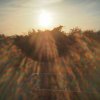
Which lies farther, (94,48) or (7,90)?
(94,48)

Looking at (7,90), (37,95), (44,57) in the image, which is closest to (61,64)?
(44,57)

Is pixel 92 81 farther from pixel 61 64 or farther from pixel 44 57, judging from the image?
pixel 44 57

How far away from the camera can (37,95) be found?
34.4 ft

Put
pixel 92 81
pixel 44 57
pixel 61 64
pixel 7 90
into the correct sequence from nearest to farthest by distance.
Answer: pixel 7 90, pixel 92 81, pixel 61 64, pixel 44 57

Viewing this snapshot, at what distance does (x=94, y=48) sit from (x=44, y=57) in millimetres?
3614

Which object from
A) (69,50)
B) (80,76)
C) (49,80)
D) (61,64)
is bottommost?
(49,80)

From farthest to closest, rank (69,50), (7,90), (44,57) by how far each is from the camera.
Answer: (69,50) < (44,57) < (7,90)

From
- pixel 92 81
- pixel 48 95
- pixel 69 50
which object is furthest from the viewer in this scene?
pixel 69 50

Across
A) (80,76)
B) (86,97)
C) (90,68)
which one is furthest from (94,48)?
(86,97)

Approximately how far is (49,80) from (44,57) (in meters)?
7.57

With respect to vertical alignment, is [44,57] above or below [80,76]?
above

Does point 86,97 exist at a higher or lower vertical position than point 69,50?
lower

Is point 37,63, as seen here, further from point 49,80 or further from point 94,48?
point 49,80

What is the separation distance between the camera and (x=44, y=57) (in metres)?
19.5
